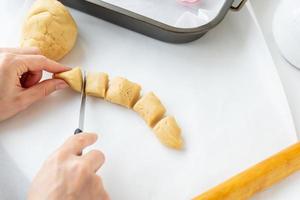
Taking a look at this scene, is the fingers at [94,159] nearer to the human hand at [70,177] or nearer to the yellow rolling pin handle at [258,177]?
the human hand at [70,177]

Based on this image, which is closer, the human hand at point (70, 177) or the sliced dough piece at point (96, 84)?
the human hand at point (70, 177)

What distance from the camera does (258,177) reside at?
2.21 ft

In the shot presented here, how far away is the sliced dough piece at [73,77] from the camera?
0.74 m

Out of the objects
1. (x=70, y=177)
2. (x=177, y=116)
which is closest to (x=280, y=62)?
(x=177, y=116)

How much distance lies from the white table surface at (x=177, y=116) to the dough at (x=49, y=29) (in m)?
0.04

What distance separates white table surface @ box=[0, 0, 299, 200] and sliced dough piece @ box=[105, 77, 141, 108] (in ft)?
0.07

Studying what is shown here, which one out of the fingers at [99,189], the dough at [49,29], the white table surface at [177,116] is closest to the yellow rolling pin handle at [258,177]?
the white table surface at [177,116]

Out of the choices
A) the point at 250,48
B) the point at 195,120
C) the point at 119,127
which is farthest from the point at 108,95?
the point at 250,48

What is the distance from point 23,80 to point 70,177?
219 mm

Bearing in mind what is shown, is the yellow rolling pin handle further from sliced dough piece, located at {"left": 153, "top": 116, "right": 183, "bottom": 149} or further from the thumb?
the thumb

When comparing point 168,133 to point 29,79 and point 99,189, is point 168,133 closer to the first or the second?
point 99,189

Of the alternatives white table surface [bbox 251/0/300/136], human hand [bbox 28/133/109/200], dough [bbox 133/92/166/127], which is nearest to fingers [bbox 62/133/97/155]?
human hand [bbox 28/133/109/200]

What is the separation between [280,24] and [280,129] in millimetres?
202

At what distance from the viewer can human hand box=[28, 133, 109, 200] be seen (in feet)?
2.04
